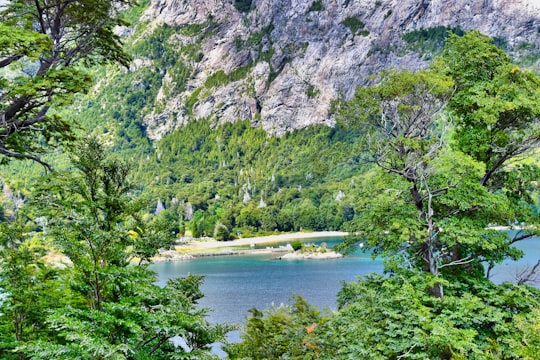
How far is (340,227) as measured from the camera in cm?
1261

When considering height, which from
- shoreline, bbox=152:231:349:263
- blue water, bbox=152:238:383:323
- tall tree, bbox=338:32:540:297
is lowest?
blue water, bbox=152:238:383:323

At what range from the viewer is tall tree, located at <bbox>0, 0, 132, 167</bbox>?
801 cm

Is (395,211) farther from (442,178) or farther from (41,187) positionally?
(41,187)

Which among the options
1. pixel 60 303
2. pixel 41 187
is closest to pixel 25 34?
pixel 41 187

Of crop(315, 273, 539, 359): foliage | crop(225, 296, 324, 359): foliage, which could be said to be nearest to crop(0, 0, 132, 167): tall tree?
crop(315, 273, 539, 359): foliage

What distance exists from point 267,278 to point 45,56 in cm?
4894

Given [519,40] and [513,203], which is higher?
[519,40]

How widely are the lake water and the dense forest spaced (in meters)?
16.4

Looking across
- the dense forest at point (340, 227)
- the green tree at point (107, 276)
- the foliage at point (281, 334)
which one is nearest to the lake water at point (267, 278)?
the foliage at point (281, 334)

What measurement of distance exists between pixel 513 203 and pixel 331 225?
4623 inches

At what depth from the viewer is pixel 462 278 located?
1240 centimetres

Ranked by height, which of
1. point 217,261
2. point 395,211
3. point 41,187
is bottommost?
point 217,261

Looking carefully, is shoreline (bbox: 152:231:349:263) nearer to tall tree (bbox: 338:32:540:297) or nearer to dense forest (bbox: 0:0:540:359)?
tall tree (bbox: 338:32:540:297)

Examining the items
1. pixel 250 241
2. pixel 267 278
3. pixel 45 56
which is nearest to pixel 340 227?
pixel 45 56
